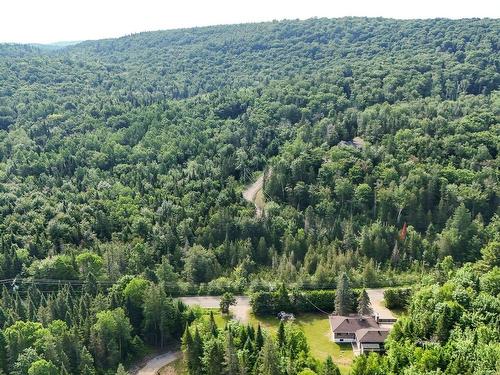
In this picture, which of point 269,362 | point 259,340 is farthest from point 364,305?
point 269,362

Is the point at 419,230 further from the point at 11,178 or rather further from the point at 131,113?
the point at 131,113

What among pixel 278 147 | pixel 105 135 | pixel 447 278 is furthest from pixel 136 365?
pixel 105 135

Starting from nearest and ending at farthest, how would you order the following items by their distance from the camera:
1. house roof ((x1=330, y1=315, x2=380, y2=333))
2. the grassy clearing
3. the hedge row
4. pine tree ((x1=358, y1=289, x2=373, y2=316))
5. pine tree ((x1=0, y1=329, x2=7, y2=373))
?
pine tree ((x1=0, y1=329, x2=7, y2=373))
house roof ((x1=330, y1=315, x2=380, y2=333))
pine tree ((x1=358, y1=289, x2=373, y2=316))
the hedge row
the grassy clearing

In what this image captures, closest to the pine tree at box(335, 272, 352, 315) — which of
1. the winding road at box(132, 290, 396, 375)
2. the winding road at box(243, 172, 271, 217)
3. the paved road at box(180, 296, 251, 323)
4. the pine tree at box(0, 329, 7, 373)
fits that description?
the winding road at box(132, 290, 396, 375)

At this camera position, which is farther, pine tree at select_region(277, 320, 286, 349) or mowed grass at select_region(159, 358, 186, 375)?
mowed grass at select_region(159, 358, 186, 375)

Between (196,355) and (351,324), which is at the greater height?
(196,355)

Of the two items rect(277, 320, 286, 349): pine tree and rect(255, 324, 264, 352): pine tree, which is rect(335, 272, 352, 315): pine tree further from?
rect(255, 324, 264, 352): pine tree

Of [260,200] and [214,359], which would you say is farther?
[260,200]

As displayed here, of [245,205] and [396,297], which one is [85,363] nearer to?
[396,297]
